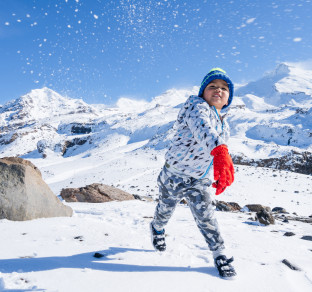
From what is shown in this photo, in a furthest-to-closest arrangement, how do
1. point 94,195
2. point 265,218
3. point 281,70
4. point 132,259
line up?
1. point 281,70
2. point 94,195
3. point 265,218
4. point 132,259

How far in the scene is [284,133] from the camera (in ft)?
133

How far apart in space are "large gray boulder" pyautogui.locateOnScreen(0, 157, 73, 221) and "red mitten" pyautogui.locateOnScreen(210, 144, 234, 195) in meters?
3.19

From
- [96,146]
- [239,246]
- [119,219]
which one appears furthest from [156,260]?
[96,146]

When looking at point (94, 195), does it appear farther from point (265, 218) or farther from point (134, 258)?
point (134, 258)

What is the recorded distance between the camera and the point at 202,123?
204 centimetres

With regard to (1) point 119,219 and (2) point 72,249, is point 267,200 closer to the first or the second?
(1) point 119,219

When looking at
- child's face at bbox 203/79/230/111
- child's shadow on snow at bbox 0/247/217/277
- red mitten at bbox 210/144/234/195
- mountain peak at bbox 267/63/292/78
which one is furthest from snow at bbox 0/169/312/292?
mountain peak at bbox 267/63/292/78

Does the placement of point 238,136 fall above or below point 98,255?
above

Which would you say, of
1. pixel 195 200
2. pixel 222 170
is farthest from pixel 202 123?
pixel 195 200

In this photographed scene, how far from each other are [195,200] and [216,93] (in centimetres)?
116

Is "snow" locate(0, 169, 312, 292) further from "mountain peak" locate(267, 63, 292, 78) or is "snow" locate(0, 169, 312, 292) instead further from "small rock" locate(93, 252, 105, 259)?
"mountain peak" locate(267, 63, 292, 78)

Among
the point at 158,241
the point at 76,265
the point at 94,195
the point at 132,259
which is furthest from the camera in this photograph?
the point at 94,195

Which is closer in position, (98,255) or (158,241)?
Result: (98,255)

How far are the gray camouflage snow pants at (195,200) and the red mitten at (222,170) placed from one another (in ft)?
2.20
